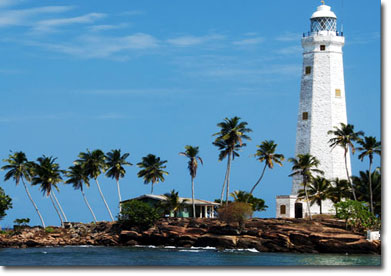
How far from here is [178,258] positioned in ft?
106

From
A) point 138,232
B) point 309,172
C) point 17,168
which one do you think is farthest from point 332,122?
point 17,168

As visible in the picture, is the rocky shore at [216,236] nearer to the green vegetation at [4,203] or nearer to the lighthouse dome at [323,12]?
the green vegetation at [4,203]

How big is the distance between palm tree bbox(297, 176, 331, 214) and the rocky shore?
2707 mm

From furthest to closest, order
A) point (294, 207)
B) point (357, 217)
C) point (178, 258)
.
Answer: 1. point (294, 207)
2. point (357, 217)
3. point (178, 258)

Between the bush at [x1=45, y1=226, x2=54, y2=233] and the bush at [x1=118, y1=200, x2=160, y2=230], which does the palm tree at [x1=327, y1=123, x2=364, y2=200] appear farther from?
the bush at [x1=45, y1=226, x2=54, y2=233]

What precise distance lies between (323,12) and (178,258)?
61.6 ft

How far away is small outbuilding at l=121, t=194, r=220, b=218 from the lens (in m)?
50.1

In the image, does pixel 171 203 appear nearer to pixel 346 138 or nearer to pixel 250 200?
pixel 250 200

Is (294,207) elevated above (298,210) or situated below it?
above

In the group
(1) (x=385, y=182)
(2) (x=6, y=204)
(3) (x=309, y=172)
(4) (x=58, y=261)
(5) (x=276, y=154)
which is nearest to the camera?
(1) (x=385, y=182)

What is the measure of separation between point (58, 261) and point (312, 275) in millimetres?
15017

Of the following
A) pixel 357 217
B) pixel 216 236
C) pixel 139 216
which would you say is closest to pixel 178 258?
pixel 216 236

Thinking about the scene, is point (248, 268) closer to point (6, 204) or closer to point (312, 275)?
point (312, 275)

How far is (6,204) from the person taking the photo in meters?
50.7
